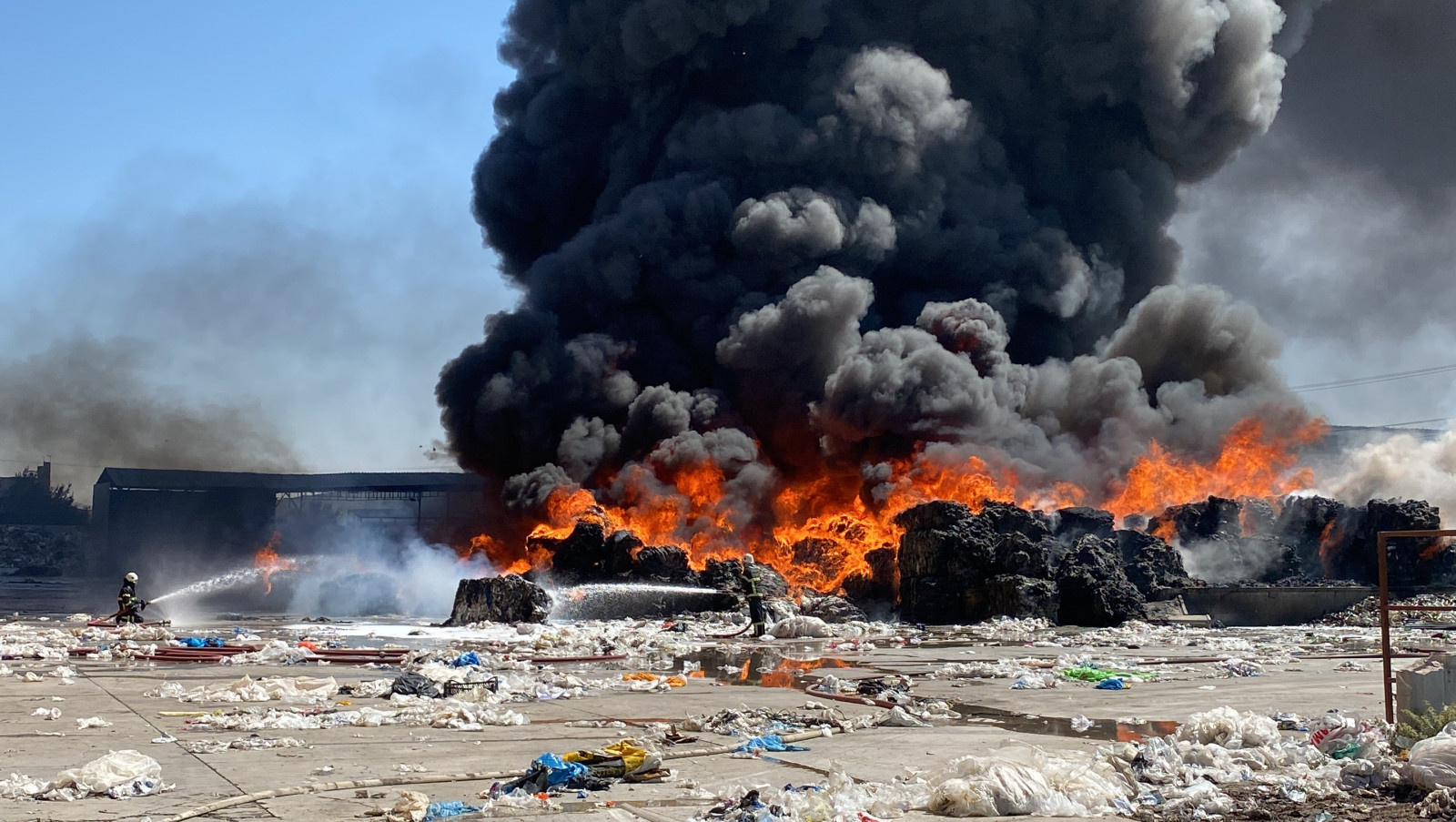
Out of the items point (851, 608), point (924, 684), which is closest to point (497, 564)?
point (851, 608)

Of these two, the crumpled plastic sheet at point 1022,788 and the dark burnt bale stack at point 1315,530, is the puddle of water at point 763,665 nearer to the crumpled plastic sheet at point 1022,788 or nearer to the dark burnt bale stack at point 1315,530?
the crumpled plastic sheet at point 1022,788

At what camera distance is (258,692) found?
539 inches

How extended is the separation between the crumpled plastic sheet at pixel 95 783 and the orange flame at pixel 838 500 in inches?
1354

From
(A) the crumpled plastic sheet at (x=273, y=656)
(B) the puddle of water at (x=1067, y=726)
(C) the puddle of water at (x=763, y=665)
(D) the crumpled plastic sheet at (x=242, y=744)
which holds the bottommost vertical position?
(C) the puddle of water at (x=763, y=665)

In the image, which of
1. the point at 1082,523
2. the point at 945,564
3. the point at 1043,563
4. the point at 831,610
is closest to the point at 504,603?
the point at 831,610

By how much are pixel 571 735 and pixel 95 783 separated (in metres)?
4.43

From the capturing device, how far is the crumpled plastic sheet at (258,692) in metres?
13.5

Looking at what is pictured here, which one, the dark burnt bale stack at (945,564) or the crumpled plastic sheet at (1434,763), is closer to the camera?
the crumpled plastic sheet at (1434,763)

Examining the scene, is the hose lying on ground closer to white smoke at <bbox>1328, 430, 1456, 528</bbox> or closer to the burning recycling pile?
the burning recycling pile

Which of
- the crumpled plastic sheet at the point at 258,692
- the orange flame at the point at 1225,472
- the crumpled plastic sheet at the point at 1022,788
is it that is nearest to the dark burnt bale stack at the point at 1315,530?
the orange flame at the point at 1225,472

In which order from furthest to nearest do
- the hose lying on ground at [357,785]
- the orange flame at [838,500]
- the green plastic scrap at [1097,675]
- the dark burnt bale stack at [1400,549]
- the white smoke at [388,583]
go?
the white smoke at [388,583], the orange flame at [838,500], the dark burnt bale stack at [1400,549], the green plastic scrap at [1097,675], the hose lying on ground at [357,785]

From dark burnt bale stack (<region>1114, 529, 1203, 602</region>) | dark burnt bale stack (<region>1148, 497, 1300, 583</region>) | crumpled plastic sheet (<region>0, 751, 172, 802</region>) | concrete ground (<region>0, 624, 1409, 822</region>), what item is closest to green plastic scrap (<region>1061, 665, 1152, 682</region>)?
concrete ground (<region>0, 624, 1409, 822</region>)

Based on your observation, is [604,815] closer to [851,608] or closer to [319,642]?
[319,642]

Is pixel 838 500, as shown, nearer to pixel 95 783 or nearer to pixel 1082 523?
pixel 1082 523
